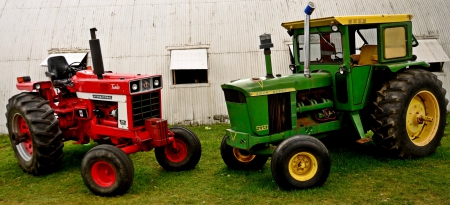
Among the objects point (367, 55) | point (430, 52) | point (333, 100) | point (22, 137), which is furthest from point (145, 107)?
point (430, 52)

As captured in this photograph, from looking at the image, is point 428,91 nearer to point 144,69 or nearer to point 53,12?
point 144,69

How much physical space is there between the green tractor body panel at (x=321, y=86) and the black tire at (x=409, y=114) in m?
0.25

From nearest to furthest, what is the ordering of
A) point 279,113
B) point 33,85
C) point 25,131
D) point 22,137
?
1. point 279,113
2. point 22,137
3. point 33,85
4. point 25,131

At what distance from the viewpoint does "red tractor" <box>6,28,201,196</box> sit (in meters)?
7.07

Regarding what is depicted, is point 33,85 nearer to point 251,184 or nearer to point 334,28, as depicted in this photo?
point 251,184

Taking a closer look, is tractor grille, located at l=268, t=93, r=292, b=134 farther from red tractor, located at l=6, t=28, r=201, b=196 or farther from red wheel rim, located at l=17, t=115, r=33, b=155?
red wheel rim, located at l=17, t=115, r=33, b=155

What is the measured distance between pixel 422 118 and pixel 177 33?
694 cm

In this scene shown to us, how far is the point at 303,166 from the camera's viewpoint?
22.4 feet

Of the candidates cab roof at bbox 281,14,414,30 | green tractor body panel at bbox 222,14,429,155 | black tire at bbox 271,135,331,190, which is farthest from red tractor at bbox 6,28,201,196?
cab roof at bbox 281,14,414,30

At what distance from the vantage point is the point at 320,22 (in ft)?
26.0

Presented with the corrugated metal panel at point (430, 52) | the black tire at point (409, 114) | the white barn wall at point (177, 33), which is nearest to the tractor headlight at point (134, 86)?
the black tire at point (409, 114)

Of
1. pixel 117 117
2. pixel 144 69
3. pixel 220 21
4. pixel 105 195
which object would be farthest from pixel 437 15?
pixel 105 195

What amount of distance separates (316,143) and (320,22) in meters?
2.20

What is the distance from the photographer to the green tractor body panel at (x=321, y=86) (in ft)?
23.9
